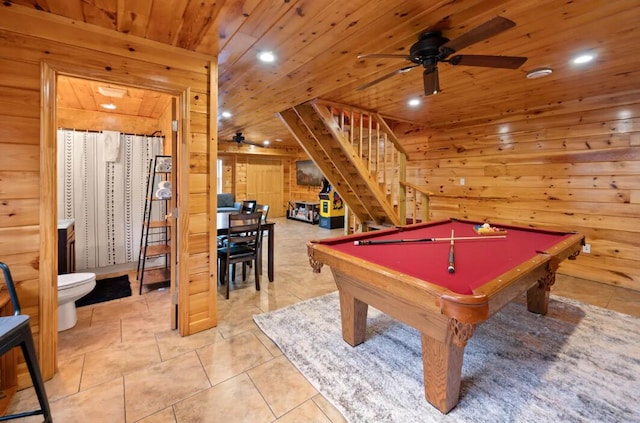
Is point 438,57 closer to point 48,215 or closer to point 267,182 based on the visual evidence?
point 48,215

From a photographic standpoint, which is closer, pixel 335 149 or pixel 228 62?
pixel 228 62

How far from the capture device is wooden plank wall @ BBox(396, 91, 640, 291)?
3623 millimetres

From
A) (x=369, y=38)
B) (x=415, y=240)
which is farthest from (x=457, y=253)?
(x=369, y=38)

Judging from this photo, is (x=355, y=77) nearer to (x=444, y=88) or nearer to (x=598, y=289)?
(x=444, y=88)

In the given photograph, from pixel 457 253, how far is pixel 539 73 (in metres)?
2.21

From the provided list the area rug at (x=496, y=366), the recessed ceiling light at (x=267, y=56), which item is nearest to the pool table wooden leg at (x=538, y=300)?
the area rug at (x=496, y=366)

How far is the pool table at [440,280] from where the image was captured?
136 centimetres

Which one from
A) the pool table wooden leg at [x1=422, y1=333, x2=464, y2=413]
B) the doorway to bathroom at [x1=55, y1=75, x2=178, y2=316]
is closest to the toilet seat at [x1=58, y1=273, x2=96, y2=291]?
the doorway to bathroom at [x1=55, y1=75, x2=178, y2=316]

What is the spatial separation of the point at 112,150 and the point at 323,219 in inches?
208

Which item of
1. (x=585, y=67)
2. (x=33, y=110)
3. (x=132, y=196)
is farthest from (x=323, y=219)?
(x=33, y=110)

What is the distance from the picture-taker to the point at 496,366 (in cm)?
205

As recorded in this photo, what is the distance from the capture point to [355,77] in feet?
9.91

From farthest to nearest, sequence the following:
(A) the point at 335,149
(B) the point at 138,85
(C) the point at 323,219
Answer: (C) the point at 323,219 → (A) the point at 335,149 → (B) the point at 138,85

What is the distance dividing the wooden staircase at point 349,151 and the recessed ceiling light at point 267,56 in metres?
1.24
